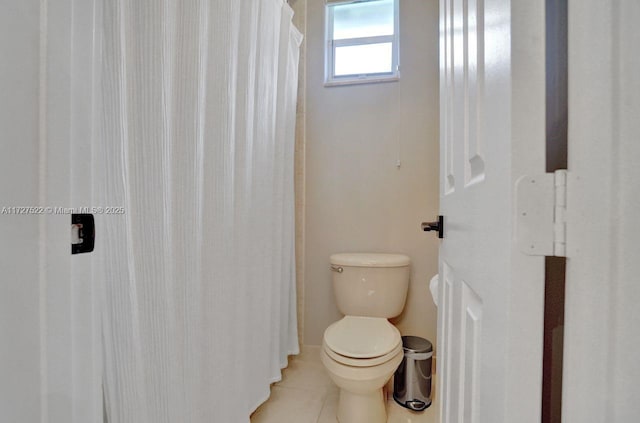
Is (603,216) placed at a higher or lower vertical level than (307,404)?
higher

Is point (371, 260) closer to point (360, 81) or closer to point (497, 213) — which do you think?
point (360, 81)

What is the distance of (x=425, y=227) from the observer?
3.12 ft

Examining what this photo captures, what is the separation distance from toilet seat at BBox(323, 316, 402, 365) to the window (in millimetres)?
1463

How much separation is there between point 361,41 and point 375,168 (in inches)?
33.7

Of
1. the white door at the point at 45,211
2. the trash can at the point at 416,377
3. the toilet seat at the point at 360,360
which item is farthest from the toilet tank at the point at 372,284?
the white door at the point at 45,211

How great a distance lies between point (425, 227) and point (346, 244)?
3.25 ft

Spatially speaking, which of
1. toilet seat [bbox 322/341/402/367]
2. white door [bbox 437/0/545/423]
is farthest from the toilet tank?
white door [bbox 437/0/545/423]

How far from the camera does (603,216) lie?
0.27m

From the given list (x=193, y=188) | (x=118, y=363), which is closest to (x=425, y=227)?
(x=193, y=188)

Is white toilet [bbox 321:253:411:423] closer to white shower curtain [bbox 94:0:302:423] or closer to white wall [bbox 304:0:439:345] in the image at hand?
white wall [bbox 304:0:439:345]

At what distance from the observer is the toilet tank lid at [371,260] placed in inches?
64.8

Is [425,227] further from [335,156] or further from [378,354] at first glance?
[335,156]

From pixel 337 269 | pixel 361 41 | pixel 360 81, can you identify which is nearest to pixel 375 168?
pixel 360 81

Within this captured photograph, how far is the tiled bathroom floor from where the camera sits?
4.55 ft
